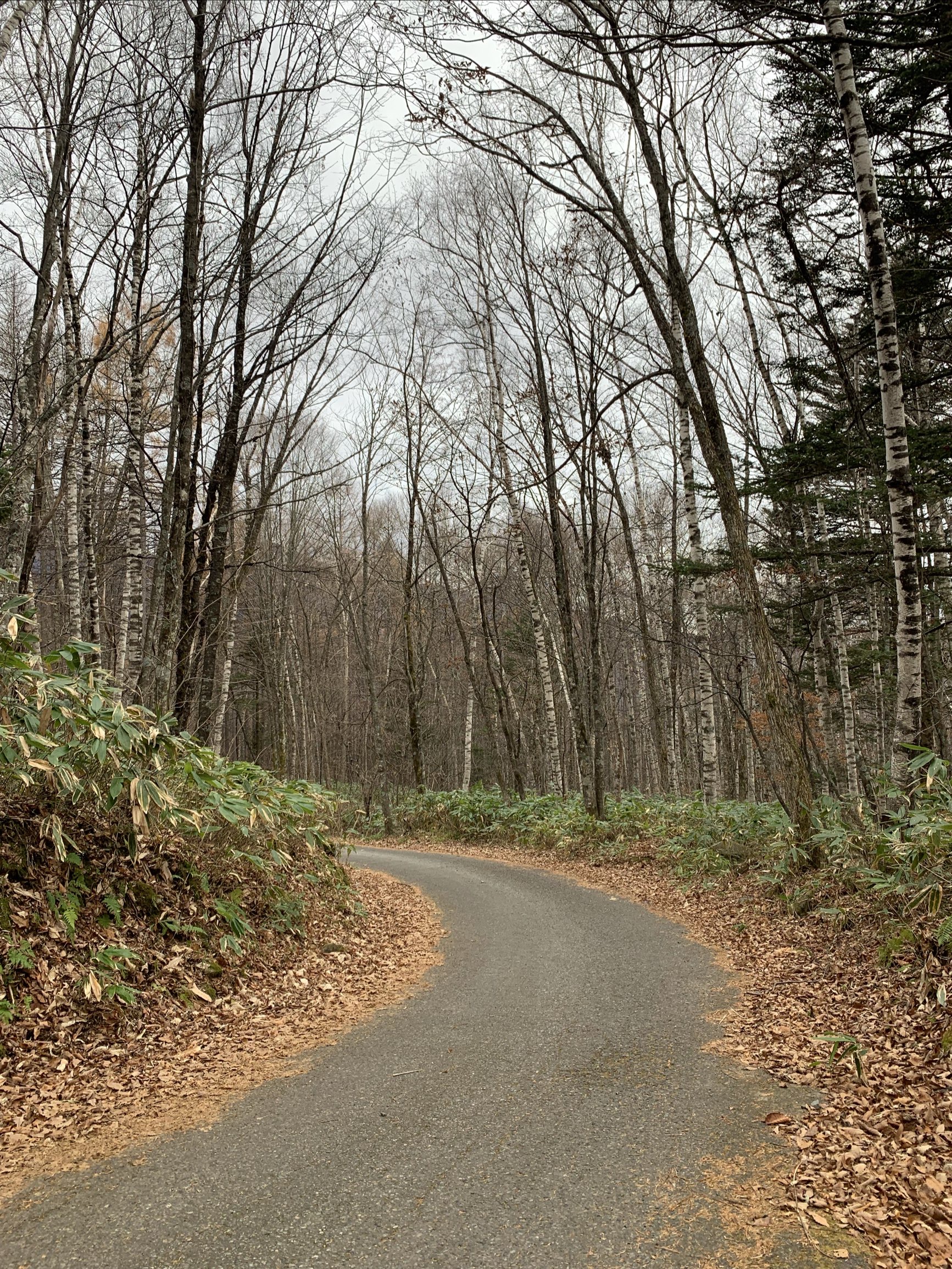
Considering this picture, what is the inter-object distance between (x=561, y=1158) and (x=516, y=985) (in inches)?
104

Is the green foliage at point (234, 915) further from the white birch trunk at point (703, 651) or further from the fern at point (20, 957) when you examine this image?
the white birch trunk at point (703, 651)

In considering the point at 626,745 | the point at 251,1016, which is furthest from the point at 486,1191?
the point at 626,745

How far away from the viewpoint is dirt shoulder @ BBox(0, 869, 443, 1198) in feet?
10.7

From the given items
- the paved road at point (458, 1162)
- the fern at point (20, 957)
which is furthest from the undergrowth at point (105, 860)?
the paved road at point (458, 1162)

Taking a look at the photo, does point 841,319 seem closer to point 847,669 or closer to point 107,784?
point 847,669

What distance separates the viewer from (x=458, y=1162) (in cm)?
298

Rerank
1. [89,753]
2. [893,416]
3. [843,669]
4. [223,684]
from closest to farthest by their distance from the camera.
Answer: [89,753] < [893,416] < [843,669] < [223,684]

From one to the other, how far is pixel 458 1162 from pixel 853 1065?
225cm

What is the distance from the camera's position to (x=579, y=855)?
1297 centimetres

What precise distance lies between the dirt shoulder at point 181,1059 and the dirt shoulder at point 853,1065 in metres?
2.63

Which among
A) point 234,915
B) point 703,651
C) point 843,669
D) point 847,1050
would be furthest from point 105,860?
point 843,669

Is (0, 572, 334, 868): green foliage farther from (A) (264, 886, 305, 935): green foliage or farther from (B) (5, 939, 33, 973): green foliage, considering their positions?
(B) (5, 939, 33, 973): green foliage

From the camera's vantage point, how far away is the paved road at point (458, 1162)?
2432 mm

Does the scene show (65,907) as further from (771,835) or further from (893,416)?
(771,835)
